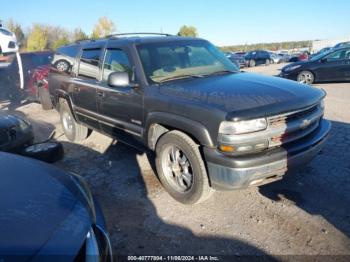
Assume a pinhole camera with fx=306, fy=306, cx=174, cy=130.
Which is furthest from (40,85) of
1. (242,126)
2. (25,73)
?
(242,126)

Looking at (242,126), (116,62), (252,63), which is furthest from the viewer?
(252,63)

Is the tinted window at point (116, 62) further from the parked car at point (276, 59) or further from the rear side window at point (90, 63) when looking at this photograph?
the parked car at point (276, 59)

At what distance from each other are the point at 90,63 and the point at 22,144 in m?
1.71

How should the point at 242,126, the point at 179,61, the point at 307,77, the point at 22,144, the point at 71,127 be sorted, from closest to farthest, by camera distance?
the point at 242,126
the point at 179,61
the point at 22,144
the point at 71,127
the point at 307,77

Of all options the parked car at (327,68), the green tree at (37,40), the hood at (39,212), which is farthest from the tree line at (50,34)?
the hood at (39,212)

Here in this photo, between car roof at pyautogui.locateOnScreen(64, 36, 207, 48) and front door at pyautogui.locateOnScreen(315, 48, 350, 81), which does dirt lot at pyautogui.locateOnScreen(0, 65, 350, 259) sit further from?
front door at pyautogui.locateOnScreen(315, 48, 350, 81)

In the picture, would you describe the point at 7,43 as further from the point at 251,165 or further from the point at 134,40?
the point at 251,165

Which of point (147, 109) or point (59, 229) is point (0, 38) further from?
point (59, 229)

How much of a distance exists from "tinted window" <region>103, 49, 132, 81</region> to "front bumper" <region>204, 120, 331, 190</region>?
184 centimetres

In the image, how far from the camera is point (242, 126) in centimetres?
289

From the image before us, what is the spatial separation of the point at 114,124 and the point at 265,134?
7.79 feet

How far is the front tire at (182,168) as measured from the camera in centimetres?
325

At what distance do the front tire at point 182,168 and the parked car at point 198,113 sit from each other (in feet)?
0.04

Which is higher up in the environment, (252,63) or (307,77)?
(307,77)
